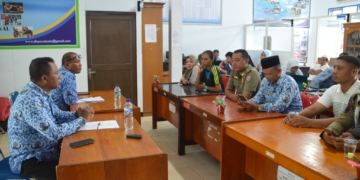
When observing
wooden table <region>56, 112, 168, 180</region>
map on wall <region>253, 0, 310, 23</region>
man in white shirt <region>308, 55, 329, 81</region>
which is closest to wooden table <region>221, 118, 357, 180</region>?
wooden table <region>56, 112, 168, 180</region>

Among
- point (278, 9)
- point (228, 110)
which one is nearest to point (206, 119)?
point (228, 110)

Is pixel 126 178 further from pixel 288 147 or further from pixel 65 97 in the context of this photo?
pixel 65 97

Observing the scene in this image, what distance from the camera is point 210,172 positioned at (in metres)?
3.56

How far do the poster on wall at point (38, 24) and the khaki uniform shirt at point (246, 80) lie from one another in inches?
115

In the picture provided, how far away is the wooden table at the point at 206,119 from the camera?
112 inches

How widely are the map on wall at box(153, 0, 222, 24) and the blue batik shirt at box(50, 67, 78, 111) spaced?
19.0 ft

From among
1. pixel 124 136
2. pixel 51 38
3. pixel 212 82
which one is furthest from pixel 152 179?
pixel 51 38

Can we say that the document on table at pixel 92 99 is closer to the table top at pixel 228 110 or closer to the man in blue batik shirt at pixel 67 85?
the man in blue batik shirt at pixel 67 85

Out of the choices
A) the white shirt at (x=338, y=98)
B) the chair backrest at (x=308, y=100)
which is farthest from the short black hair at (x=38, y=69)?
the chair backrest at (x=308, y=100)

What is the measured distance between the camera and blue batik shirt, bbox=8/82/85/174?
6.89ft

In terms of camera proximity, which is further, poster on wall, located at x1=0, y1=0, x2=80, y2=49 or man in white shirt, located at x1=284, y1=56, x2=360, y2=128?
poster on wall, located at x1=0, y1=0, x2=80, y2=49

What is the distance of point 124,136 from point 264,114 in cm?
129

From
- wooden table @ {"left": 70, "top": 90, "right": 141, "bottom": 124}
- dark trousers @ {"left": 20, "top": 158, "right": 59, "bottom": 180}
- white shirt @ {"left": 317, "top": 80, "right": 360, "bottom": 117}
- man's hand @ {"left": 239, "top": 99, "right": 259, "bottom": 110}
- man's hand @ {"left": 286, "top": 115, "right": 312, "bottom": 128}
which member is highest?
white shirt @ {"left": 317, "top": 80, "right": 360, "bottom": 117}

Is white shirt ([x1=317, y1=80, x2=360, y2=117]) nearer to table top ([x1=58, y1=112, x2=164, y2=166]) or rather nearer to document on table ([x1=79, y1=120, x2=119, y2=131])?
table top ([x1=58, y1=112, x2=164, y2=166])
